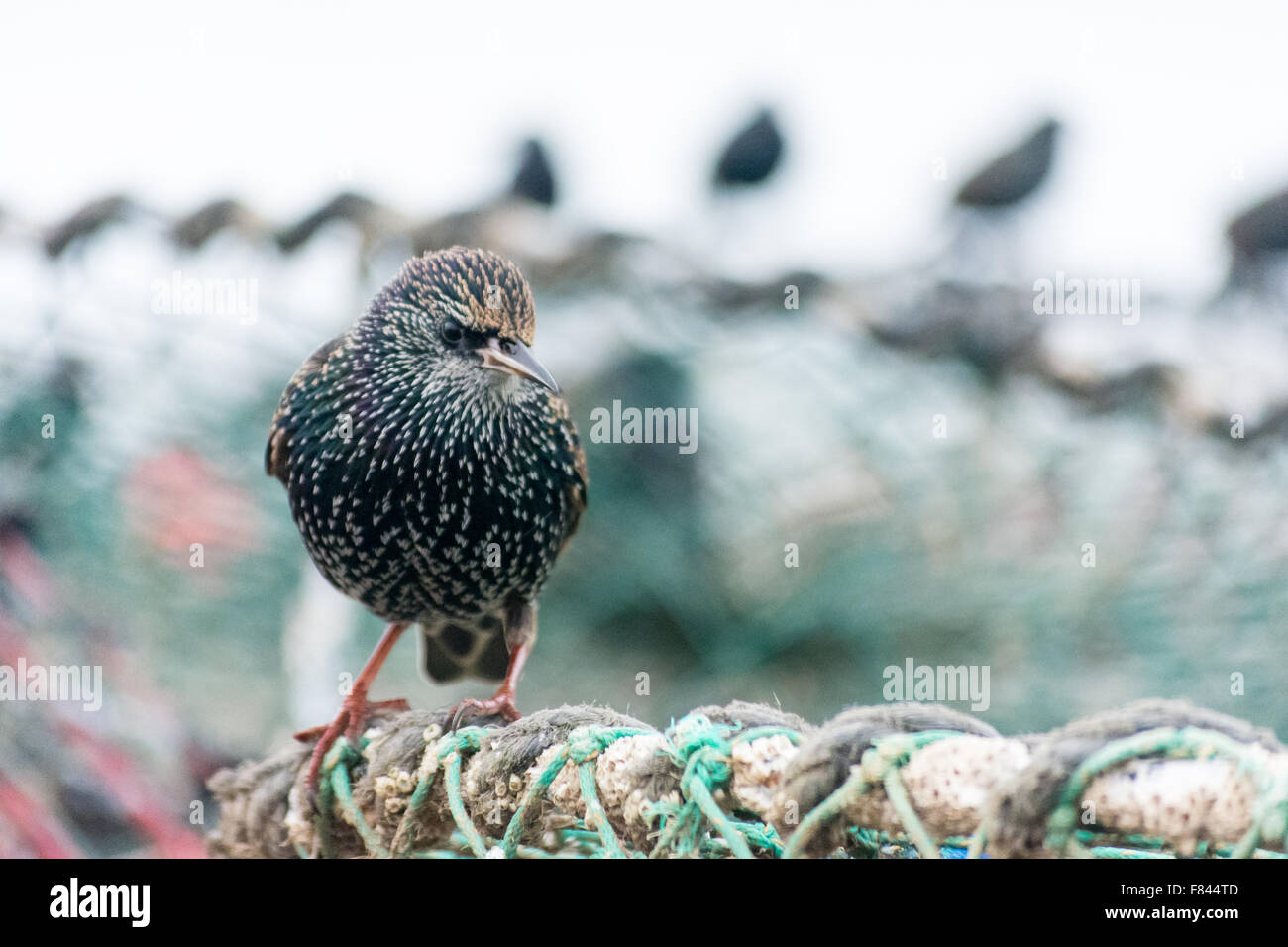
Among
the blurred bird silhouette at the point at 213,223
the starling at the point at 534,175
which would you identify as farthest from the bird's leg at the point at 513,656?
the blurred bird silhouette at the point at 213,223

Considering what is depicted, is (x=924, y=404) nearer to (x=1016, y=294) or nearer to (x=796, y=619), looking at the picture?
(x=1016, y=294)

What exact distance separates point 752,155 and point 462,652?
197 centimetres

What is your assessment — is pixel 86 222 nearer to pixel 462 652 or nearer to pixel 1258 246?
pixel 462 652

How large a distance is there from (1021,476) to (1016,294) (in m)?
0.60

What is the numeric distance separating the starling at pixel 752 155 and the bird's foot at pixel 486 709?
211 cm

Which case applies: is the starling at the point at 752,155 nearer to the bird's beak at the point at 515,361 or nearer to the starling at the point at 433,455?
the starling at the point at 433,455

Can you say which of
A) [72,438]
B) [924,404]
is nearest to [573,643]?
[924,404]

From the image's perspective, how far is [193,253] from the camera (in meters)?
3.10

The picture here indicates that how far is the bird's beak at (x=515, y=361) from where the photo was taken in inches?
55.9

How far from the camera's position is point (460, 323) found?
4.97 ft

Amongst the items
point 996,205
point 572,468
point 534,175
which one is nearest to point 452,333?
A: point 572,468

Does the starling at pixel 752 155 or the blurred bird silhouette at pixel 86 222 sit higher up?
the starling at pixel 752 155

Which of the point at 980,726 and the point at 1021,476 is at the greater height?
the point at 1021,476

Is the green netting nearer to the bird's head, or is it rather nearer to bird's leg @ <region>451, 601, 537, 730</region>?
bird's leg @ <region>451, 601, 537, 730</region>
